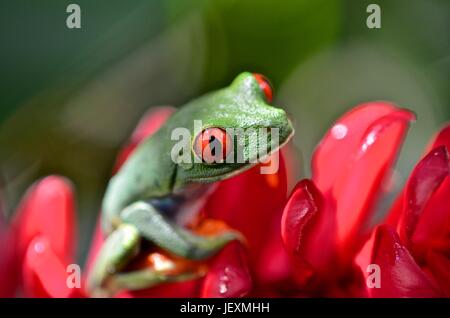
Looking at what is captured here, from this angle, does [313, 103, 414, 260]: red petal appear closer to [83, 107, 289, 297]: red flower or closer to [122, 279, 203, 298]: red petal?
[83, 107, 289, 297]: red flower

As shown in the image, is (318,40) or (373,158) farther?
(318,40)

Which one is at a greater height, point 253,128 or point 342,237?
point 253,128

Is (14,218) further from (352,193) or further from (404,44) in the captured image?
(404,44)

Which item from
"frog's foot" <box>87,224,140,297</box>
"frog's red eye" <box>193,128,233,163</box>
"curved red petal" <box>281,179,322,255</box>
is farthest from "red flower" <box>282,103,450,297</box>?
"frog's foot" <box>87,224,140,297</box>

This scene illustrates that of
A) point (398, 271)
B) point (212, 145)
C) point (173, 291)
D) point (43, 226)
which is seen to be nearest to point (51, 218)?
point (43, 226)

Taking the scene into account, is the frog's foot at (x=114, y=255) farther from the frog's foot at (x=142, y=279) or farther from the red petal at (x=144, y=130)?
the red petal at (x=144, y=130)

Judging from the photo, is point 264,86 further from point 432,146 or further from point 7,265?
point 7,265
